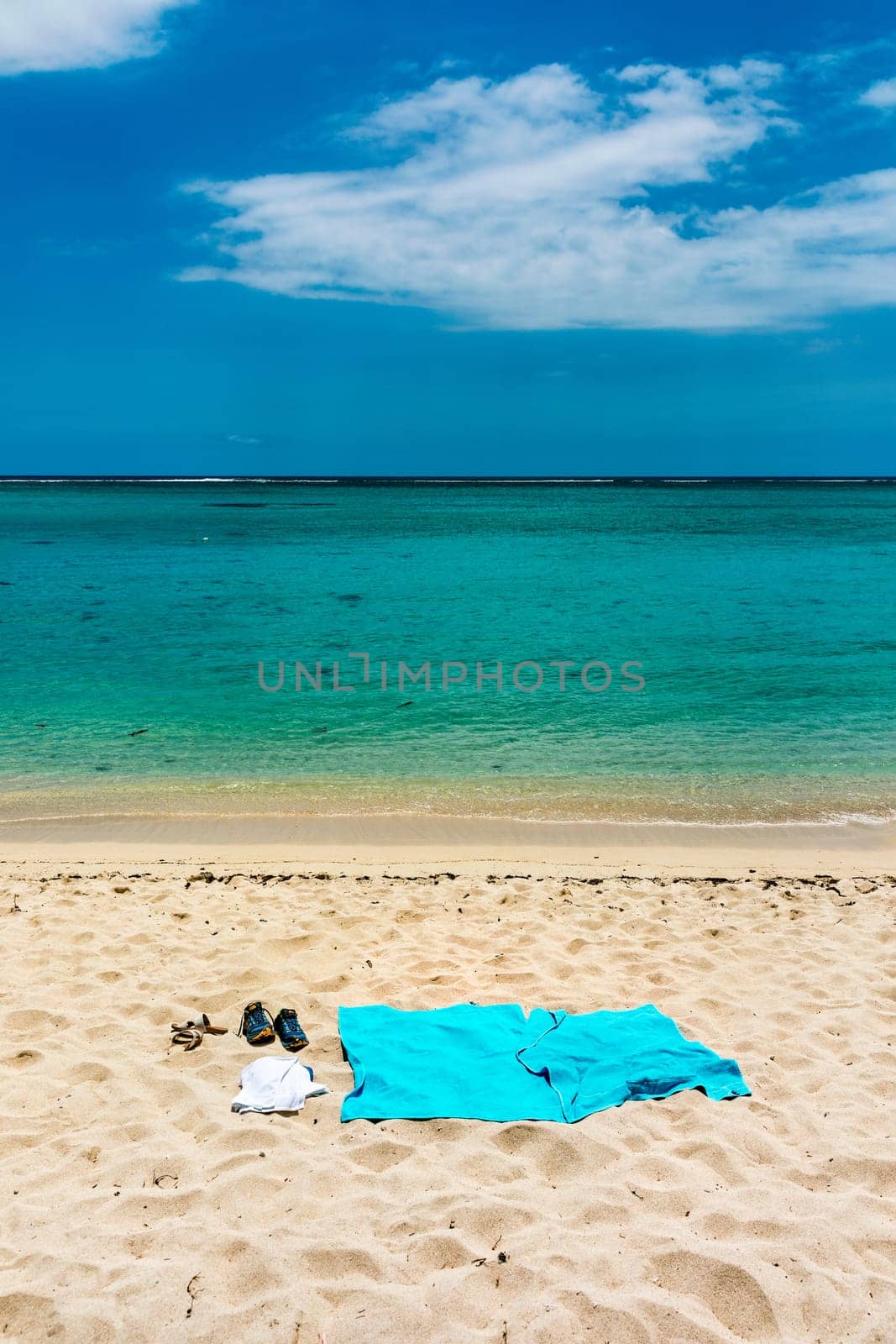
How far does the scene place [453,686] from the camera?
16312 mm

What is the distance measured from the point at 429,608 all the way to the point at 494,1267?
2375cm

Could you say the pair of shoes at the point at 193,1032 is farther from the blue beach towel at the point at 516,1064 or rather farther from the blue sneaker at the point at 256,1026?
the blue beach towel at the point at 516,1064

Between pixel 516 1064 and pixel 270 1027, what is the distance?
147cm

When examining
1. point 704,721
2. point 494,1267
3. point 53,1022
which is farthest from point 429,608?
point 494,1267

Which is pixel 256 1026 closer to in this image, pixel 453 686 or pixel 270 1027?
pixel 270 1027

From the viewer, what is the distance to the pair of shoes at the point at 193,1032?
208 inches

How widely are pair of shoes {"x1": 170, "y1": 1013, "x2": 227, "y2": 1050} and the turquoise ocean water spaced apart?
4879 millimetres

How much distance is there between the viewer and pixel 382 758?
11.9 m

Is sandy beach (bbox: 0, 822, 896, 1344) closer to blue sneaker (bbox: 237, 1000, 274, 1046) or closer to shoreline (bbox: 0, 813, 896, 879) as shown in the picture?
blue sneaker (bbox: 237, 1000, 274, 1046)

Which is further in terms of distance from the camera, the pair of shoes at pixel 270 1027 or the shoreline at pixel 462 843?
the shoreline at pixel 462 843

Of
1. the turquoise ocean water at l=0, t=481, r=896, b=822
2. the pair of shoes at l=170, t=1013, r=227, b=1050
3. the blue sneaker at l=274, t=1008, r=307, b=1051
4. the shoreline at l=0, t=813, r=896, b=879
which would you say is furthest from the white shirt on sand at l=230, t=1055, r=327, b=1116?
the turquoise ocean water at l=0, t=481, r=896, b=822

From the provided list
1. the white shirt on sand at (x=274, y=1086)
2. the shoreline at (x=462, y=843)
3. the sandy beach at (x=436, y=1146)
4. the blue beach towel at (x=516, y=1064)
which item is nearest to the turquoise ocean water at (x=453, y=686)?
the shoreline at (x=462, y=843)

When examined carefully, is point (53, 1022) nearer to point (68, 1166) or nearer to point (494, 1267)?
point (68, 1166)

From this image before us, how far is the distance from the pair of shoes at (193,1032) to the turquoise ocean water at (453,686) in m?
4.88
